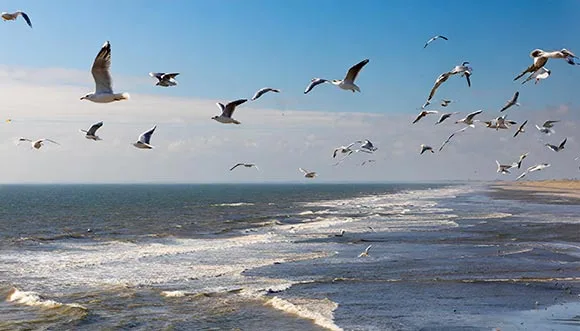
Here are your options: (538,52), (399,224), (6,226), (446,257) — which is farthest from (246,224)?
(538,52)

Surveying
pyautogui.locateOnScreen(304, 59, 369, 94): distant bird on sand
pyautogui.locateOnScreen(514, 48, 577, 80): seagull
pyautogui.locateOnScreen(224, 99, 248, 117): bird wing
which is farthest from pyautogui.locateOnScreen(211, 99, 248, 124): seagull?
pyautogui.locateOnScreen(514, 48, 577, 80): seagull

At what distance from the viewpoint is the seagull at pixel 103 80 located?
13133mm

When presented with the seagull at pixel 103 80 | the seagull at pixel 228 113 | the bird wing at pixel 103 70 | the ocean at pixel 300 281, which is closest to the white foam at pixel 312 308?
the ocean at pixel 300 281

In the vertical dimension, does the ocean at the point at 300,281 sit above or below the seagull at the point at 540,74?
below

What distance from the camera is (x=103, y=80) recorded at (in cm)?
1380

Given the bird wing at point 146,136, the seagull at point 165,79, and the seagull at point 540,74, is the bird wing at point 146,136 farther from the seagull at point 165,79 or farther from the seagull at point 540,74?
the seagull at point 540,74

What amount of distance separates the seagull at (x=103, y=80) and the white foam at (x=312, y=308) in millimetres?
7154

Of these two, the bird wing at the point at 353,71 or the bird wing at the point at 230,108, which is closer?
the bird wing at the point at 353,71

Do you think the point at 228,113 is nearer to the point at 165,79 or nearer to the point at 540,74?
the point at 165,79

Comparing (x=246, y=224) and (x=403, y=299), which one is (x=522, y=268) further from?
(x=246, y=224)

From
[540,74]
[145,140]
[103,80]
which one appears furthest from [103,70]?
[540,74]

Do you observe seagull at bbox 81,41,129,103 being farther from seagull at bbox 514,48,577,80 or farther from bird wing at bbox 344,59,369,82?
seagull at bbox 514,48,577,80

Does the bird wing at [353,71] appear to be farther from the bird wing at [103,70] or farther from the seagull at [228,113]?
the bird wing at [103,70]

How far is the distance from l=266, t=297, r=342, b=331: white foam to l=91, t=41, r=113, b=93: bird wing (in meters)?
7.44
